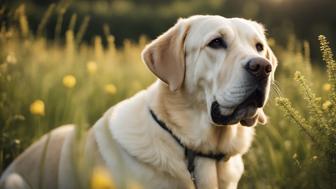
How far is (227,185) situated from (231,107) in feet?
1.94

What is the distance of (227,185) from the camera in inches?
153

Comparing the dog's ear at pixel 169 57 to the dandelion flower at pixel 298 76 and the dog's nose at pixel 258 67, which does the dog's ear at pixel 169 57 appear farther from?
the dandelion flower at pixel 298 76

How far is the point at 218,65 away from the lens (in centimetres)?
378

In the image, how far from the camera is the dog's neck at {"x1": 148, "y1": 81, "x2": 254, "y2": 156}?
150 inches

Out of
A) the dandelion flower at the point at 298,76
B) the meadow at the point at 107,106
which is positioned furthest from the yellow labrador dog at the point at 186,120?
the dandelion flower at the point at 298,76

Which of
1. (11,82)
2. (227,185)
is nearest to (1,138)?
(11,82)

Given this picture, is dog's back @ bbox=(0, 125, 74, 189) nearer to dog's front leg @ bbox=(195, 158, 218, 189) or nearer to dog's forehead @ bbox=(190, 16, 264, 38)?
dog's front leg @ bbox=(195, 158, 218, 189)

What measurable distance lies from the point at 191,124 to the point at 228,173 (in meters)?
0.41

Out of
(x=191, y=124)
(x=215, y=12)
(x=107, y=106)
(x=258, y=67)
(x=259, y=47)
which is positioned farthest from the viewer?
(x=215, y=12)

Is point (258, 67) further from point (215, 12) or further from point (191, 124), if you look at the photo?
point (215, 12)

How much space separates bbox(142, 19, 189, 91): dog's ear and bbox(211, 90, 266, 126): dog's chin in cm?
31

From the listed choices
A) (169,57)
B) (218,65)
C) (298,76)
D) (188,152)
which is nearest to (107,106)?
(169,57)

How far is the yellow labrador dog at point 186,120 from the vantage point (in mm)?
3672

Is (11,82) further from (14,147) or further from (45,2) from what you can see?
(45,2)
